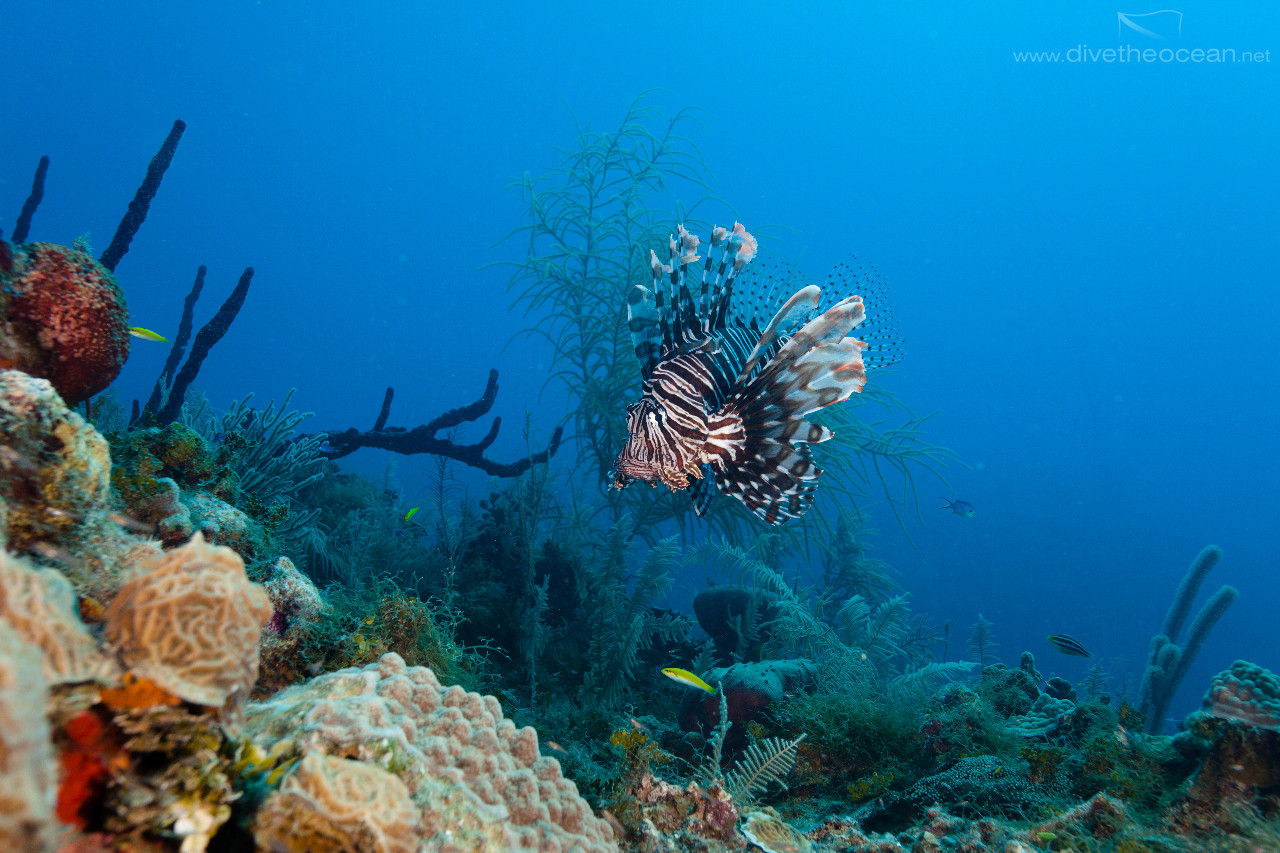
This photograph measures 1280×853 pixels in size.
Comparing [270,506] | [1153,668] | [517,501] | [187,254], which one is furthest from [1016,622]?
[187,254]

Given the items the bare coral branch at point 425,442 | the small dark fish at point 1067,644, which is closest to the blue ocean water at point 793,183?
the small dark fish at point 1067,644

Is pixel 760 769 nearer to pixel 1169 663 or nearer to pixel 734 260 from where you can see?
pixel 734 260

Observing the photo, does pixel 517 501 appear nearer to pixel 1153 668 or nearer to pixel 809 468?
pixel 809 468

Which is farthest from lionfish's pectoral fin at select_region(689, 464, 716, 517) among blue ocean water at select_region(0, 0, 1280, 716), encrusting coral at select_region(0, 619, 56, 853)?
blue ocean water at select_region(0, 0, 1280, 716)

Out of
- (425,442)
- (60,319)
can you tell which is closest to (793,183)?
(425,442)

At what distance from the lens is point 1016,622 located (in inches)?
1383

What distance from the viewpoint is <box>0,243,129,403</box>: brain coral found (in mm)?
2689

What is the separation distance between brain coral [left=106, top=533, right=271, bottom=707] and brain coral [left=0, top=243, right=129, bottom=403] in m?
2.05

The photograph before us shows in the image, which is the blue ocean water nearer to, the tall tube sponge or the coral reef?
the tall tube sponge

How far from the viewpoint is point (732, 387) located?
142 inches

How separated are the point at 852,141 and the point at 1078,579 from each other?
3219 inches

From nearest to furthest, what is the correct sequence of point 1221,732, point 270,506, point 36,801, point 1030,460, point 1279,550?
point 36,801
point 1221,732
point 270,506
point 1279,550
point 1030,460

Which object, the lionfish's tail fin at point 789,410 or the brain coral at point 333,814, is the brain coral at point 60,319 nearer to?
the brain coral at point 333,814

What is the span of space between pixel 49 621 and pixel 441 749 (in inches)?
55.1
